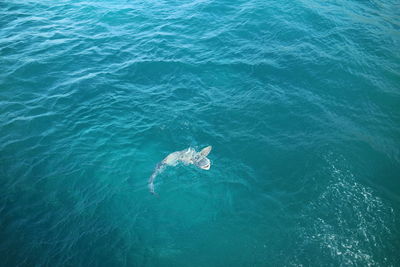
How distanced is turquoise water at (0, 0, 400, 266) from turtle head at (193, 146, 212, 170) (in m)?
0.34

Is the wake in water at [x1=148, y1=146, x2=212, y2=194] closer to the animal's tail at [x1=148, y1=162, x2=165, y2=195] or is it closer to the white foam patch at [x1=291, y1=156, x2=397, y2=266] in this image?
the animal's tail at [x1=148, y1=162, x2=165, y2=195]

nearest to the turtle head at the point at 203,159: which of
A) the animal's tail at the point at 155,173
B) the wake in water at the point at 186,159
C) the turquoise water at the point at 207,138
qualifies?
the wake in water at the point at 186,159

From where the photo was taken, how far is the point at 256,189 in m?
11.9

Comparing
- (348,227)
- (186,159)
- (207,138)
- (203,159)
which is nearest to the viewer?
(348,227)

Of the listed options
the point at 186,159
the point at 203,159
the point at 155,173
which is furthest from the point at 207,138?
the point at 155,173

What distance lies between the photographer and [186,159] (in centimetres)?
1321

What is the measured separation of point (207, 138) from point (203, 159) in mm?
1680

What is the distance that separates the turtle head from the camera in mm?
12719

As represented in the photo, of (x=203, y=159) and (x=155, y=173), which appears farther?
(x=203, y=159)

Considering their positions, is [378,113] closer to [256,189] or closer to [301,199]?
[301,199]

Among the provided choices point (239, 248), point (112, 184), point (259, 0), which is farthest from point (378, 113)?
point (259, 0)

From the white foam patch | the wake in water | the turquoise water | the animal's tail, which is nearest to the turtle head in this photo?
the wake in water

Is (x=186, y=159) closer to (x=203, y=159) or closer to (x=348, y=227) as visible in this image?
(x=203, y=159)

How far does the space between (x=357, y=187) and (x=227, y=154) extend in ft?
21.3
